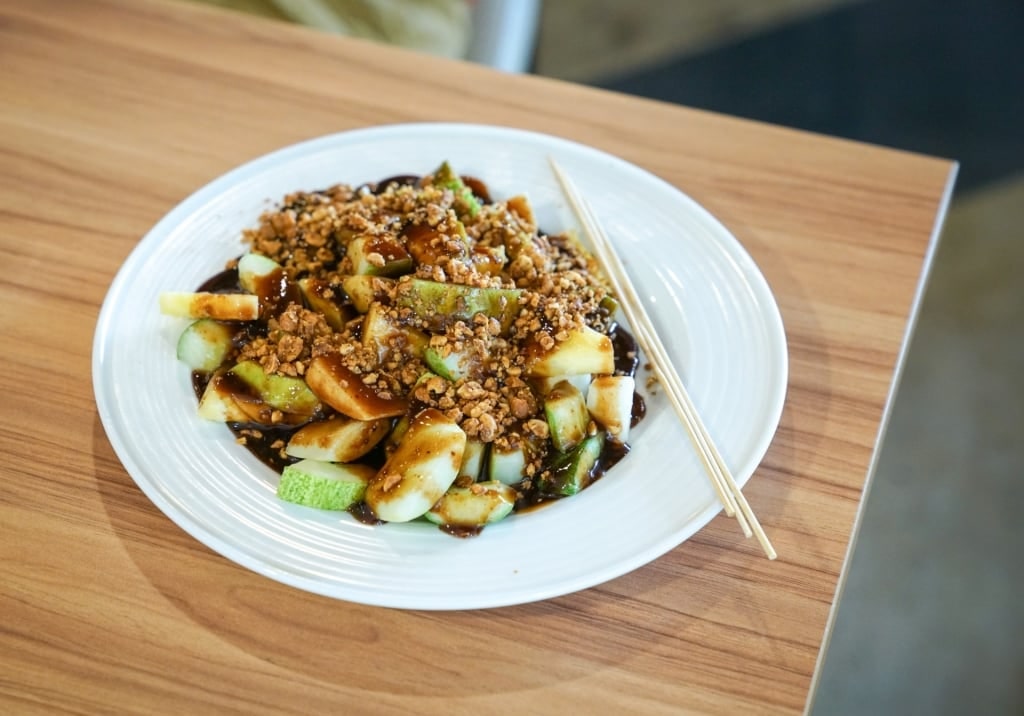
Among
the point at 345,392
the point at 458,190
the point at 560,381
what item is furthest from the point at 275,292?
the point at 560,381

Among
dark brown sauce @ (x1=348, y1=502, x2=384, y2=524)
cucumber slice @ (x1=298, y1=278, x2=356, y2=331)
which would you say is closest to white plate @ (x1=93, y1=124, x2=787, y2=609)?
dark brown sauce @ (x1=348, y1=502, x2=384, y2=524)

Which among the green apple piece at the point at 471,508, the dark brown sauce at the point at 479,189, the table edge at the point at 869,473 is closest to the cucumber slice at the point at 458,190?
the dark brown sauce at the point at 479,189

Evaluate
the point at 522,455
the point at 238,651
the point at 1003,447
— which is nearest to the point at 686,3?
the point at 1003,447

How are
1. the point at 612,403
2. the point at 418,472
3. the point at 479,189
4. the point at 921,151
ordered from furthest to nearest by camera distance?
the point at 921,151 < the point at 479,189 < the point at 612,403 < the point at 418,472

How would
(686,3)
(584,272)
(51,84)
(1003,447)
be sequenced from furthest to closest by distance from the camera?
(686,3) → (1003,447) → (51,84) → (584,272)

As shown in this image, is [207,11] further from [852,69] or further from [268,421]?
[852,69]

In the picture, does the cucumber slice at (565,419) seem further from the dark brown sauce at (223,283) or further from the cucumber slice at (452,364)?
the dark brown sauce at (223,283)

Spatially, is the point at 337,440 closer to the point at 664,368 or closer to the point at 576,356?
the point at 576,356
